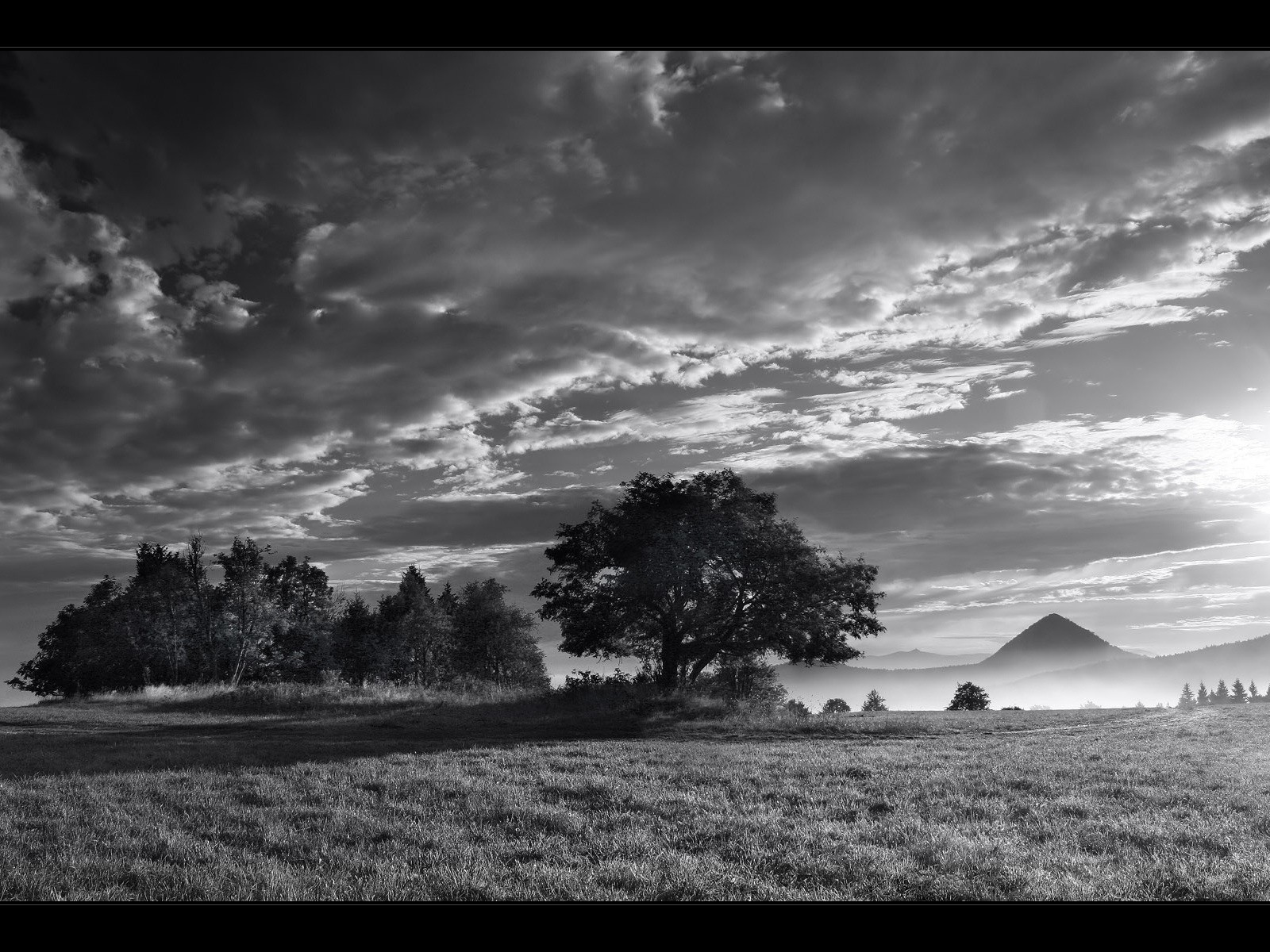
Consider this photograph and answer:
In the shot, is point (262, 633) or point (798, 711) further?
point (262, 633)

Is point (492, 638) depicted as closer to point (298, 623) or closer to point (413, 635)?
point (413, 635)

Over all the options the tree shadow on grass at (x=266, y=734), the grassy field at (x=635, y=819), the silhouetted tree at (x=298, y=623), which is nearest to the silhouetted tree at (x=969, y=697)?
the tree shadow on grass at (x=266, y=734)

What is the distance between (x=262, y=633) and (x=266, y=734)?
2583 cm

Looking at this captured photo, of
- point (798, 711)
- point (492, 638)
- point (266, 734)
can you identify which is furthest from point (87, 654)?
point (798, 711)

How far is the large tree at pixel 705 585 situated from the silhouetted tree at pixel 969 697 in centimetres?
2684

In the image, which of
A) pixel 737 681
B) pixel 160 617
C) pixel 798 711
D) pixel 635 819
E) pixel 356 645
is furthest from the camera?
pixel 356 645

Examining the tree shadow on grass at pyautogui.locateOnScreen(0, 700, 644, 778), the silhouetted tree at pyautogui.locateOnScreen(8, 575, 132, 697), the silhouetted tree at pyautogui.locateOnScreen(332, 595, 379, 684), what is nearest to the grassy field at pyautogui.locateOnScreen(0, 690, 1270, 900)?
the tree shadow on grass at pyautogui.locateOnScreen(0, 700, 644, 778)

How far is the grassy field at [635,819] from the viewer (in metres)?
6.60

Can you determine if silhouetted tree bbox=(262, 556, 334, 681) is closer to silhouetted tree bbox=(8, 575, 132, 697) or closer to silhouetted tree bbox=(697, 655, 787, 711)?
silhouetted tree bbox=(8, 575, 132, 697)

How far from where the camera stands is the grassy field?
660 centimetres

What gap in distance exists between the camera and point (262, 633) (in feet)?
147
